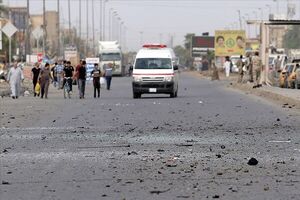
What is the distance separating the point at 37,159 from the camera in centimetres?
1464

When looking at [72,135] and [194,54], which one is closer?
[72,135]

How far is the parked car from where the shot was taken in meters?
51.6

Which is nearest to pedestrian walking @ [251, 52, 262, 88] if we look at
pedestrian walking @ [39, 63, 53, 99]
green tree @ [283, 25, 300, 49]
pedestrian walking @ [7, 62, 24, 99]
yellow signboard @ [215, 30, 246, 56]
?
pedestrian walking @ [39, 63, 53, 99]

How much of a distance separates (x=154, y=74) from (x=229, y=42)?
63667 millimetres

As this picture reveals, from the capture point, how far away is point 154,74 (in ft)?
133

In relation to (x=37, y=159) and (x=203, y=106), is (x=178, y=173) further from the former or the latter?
(x=203, y=106)

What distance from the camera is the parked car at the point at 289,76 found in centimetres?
5156

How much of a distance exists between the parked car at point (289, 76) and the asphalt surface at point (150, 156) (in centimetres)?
2557

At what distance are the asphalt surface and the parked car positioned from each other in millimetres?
25570

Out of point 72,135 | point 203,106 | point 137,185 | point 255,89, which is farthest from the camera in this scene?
point 255,89

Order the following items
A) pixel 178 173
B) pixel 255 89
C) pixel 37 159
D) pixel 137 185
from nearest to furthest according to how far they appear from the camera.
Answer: pixel 137 185 → pixel 178 173 → pixel 37 159 → pixel 255 89

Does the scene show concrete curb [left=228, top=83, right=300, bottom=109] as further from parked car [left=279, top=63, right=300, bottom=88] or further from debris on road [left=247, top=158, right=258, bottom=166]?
debris on road [left=247, top=158, right=258, bottom=166]

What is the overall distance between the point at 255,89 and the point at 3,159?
104ft

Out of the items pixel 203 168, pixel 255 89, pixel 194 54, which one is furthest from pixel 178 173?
pixel 194 54
